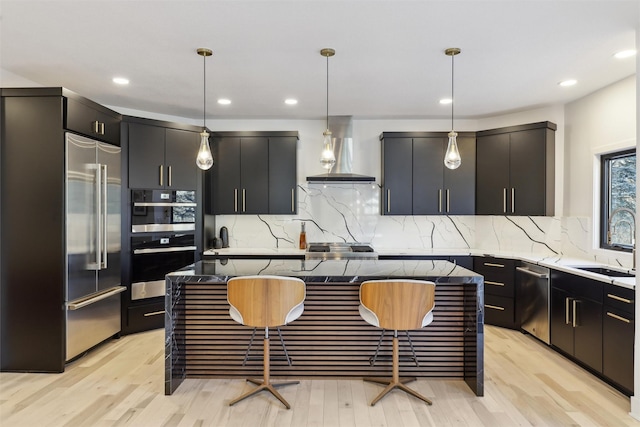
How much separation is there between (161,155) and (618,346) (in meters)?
4.59

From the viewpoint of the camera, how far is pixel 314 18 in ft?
8.02

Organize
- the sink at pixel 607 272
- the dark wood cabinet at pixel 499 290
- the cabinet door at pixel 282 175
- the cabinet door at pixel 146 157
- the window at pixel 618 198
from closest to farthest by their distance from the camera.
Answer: the sink at pixel 607 272 → the window at pixel 618 198 → the cabinet door at pixel 146 157 → the dark wood cabinet at pixel 499 290 → the cabinet door at pixel 282 175

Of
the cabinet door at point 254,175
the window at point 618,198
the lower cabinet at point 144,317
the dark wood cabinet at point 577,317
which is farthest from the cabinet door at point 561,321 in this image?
the lower cabinet at point 144,317

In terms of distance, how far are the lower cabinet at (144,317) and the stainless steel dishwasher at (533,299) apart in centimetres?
402

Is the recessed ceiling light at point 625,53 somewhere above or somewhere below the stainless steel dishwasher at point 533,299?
above

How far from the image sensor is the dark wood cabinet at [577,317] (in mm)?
3070

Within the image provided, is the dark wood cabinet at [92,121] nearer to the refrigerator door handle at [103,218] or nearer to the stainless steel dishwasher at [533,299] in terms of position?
the refrigerator door handle at [103,218]

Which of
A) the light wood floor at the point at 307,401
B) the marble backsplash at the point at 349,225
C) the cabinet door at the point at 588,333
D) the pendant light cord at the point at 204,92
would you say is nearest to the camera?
the light wood floor at the point at 307,401

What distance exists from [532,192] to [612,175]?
76cm

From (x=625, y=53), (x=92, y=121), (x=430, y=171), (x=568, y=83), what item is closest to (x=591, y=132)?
(x=568, y=83)

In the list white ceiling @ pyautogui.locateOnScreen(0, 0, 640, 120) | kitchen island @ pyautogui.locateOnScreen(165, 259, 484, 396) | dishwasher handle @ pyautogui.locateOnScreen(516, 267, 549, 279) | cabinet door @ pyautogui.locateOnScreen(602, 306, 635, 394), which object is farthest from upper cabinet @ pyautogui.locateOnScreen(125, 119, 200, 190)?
cabinet door @ pyautogui.locateOnScreen(602, 306, 635, 394)

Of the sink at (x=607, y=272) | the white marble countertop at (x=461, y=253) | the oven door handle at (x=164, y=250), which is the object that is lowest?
the sink at (x=607, y=272)

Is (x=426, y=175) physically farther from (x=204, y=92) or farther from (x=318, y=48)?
(x=204, y=92)

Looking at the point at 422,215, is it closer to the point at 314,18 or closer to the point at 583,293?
the point at 583,293
